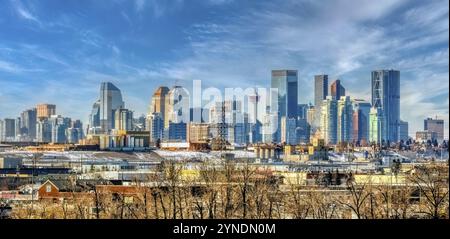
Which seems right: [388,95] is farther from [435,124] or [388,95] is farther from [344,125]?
[344,125]

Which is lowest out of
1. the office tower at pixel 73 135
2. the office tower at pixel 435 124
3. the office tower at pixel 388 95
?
the office tower at pixel 73 135

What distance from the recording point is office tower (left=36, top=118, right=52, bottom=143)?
13023 mm

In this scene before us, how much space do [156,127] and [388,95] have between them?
23.5ft

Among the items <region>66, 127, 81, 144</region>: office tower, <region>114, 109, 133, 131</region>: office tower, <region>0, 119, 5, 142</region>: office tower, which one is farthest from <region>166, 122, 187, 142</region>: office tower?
<region>0, 119, 5, 142</region>: office tower

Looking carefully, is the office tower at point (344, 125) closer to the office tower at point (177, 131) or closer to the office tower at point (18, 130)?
the office tower at point (177, 131)

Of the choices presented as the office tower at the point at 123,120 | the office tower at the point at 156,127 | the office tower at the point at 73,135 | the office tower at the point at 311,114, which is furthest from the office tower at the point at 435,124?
the office tower at the point at 73,135

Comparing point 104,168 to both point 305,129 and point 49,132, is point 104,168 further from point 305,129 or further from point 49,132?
point 305,129

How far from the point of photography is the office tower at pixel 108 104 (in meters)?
7.97

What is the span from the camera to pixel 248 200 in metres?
4.60

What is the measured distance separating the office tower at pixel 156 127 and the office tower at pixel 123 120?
0.52 metres

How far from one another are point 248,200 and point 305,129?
10.4 meters

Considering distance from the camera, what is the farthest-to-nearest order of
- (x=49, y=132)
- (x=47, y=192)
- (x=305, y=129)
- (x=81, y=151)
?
(x=81, y=151) < (x=305, y=129) < (x=49, y=132) < (x=47, y=192)

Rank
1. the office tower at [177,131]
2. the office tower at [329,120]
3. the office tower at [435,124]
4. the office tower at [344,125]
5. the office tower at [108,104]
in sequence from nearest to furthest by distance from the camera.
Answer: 1. the office tower at [435,124]
2. the office tower at [108,104]
3. the office tower at [329,120]
4. the office tower at [344,125]
5. the office tower at [177,131]
